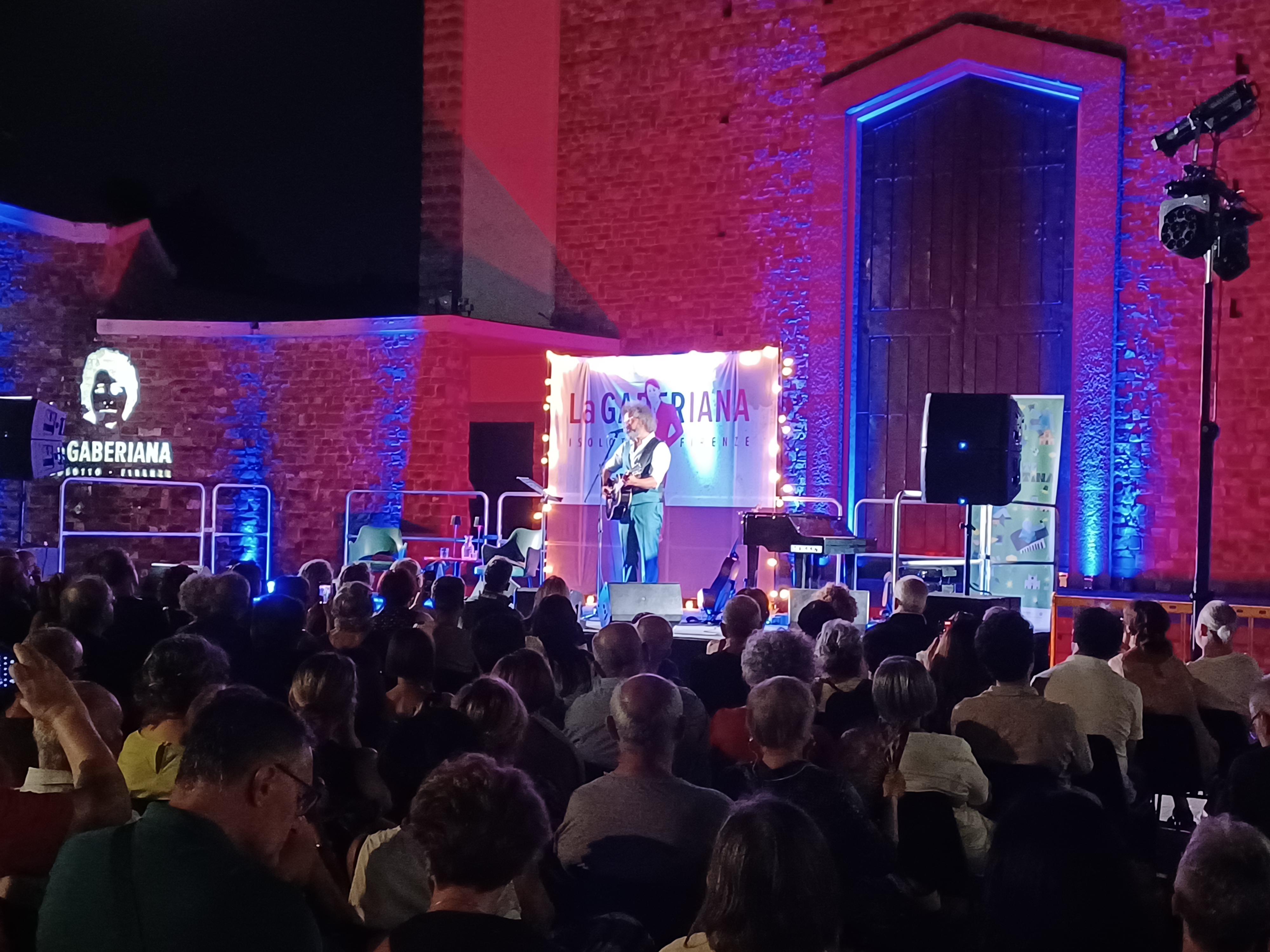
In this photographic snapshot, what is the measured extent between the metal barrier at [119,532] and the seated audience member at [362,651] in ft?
20.4

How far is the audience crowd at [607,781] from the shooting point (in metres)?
2.07

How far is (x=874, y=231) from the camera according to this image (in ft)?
37.3

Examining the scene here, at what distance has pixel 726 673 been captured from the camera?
5203 millimetres

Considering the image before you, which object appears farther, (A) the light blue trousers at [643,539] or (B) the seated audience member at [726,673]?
(A) the light blue trousers at [643,539]

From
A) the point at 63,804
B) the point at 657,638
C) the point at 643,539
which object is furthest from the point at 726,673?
the point at 643,539

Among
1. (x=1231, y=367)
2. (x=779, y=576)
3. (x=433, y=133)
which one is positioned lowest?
(x=779, y=576)

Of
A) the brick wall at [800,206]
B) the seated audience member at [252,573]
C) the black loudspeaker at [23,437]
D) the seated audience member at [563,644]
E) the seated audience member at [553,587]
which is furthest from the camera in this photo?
the black loudspeaker at [23,437]

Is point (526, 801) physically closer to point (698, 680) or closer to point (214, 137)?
point (698, 680)

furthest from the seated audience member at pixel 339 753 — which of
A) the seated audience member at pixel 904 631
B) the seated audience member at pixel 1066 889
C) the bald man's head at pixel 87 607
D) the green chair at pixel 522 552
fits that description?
the green chair at pixel 522 552

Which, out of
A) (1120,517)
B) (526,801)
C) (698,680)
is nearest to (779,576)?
(1120,517)

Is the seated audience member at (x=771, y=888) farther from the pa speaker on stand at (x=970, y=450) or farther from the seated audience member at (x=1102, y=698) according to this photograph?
the pa speaker on stand at (x=970, y=450)

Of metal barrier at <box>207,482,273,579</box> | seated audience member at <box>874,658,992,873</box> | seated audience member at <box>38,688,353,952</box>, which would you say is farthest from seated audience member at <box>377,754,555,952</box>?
metal barrier at <box>207,482,273,579</box>

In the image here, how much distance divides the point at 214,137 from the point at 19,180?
1987 mm

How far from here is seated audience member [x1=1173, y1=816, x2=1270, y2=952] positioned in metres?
2.08
